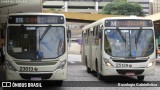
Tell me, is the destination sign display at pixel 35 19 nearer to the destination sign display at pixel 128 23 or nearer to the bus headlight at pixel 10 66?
the bus headlight at pixel 10 66

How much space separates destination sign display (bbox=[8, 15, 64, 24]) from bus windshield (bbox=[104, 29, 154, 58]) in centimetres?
312

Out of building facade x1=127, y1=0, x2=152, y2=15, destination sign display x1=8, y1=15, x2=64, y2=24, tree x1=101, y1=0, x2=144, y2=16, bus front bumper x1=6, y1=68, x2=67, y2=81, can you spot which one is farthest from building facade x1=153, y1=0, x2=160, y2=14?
bus front bumper x1=6, y1=68, x2=67, y2=81

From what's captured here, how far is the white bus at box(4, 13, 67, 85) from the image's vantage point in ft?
45.7

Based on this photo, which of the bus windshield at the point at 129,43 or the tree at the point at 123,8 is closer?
the bus windshield at the point at 129,43

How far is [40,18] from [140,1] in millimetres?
146245

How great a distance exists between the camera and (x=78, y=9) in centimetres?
15012

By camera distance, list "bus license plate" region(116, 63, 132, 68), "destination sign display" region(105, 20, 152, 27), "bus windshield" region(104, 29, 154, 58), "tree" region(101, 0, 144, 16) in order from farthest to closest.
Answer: "tree" region(101, 0, 144, 16) < "destination sign display" region(105, 20, 152, 27) < "bus windshield" region(104, 29, 154, 58) < "bus license plate" region(116, 63, 132, 68)

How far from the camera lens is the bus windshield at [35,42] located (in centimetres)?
1412

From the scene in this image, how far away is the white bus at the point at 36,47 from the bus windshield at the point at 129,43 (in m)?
3.04

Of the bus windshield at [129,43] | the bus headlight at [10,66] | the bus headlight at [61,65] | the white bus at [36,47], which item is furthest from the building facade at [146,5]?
the bus headlight at [10,66]

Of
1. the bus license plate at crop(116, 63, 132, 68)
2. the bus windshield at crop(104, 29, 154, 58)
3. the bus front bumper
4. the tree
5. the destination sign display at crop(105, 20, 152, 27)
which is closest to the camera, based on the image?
the bus front bumper

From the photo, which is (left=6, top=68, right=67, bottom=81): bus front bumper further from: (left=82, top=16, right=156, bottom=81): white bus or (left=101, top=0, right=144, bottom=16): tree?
(left=101, top=0, right=144, bottom=16): tree

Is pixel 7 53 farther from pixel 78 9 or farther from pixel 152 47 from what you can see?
pixel 78 9

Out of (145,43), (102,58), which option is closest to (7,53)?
(102,58)
